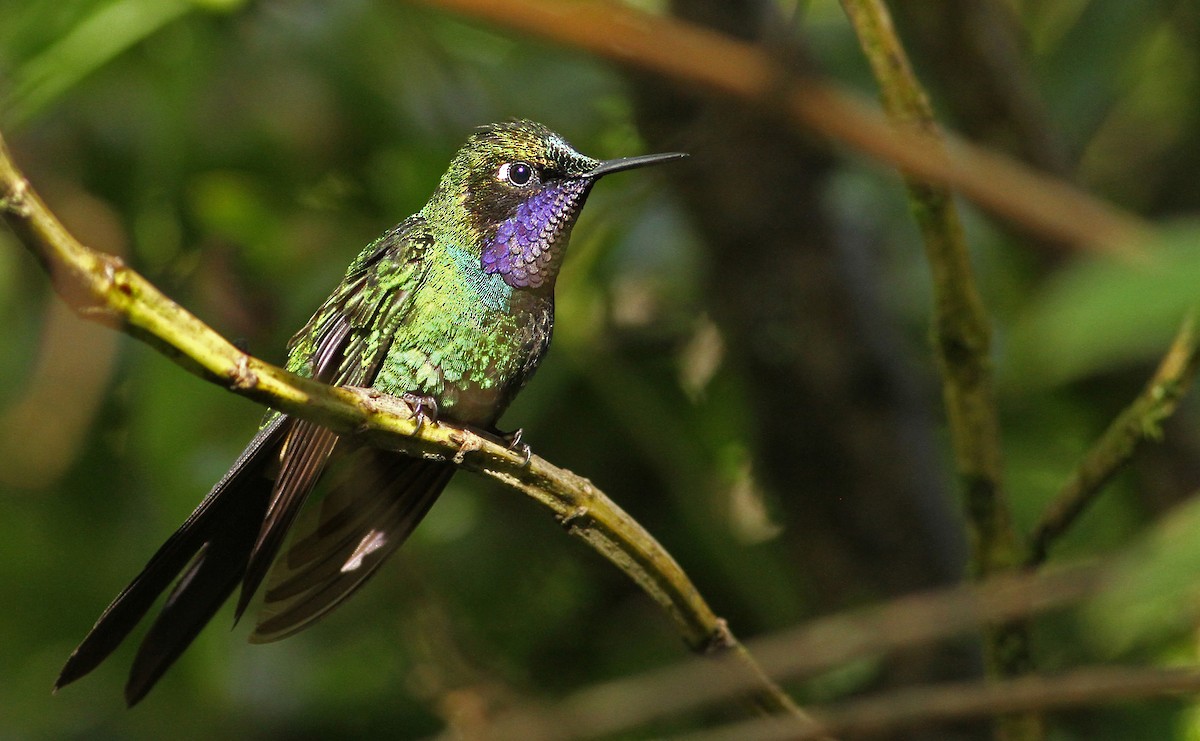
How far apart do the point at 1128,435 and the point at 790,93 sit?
158cm

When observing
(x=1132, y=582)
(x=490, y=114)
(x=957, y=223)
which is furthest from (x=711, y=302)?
(x=1132, y=582)

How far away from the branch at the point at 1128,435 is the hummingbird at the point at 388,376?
2.91ft

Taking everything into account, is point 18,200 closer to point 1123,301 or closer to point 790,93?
point 790,93

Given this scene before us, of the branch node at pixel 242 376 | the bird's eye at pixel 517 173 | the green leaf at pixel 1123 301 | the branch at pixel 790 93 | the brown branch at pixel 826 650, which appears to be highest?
the branch at pixel 790 93

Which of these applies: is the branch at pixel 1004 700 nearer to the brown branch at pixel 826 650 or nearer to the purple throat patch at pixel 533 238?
the brown branch at pixel 826 650

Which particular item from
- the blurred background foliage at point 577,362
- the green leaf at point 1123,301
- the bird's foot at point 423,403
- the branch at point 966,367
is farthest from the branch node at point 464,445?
the green leaf at point 1123,301

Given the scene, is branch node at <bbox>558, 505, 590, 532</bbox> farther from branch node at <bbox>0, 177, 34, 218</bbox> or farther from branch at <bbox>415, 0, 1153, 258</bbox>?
branch at <bbox>415, 0, 1153, 258</bbox>

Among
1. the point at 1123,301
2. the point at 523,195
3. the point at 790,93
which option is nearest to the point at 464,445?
the point at 523,195

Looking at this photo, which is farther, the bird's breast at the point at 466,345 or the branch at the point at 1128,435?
the bird's breast at the point at 466,345

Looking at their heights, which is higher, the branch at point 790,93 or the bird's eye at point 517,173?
the branch at point 790,93

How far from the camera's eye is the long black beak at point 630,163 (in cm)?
227

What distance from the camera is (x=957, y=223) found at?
2180mm

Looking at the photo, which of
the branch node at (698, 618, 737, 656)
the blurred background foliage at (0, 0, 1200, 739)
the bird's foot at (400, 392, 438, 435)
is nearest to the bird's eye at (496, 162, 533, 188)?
the blurred background foliage at (0, 0, 1200, 739)

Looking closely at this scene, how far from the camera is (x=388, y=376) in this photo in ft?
8.21
